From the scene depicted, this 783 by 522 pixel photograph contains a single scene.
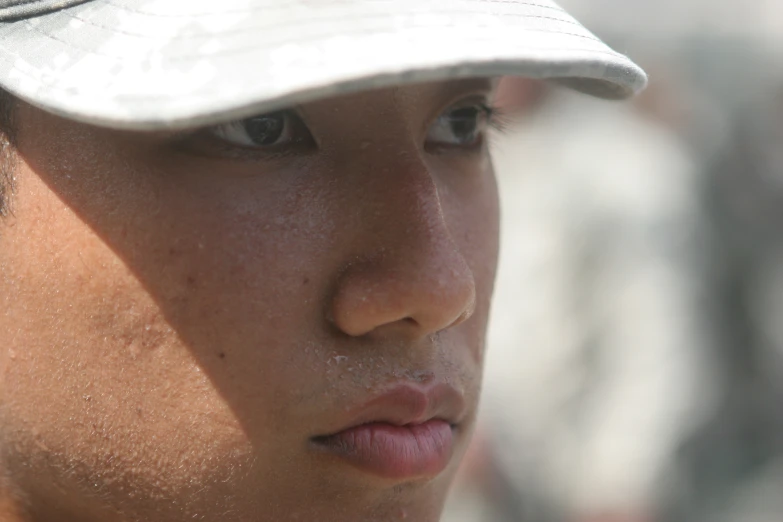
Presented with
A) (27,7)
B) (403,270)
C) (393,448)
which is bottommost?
(393,448)

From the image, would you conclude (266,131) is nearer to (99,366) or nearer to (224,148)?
(224,148)

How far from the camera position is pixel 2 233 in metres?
1.74

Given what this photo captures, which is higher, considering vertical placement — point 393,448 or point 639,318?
point 393,448

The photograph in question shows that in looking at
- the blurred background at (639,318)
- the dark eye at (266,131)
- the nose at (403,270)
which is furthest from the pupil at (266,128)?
the blurred background at (639,318)

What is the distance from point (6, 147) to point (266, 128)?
0.39 m

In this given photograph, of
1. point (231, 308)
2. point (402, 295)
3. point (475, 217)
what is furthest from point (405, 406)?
point (475, 217)

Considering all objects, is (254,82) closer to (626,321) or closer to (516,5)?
(516,5)

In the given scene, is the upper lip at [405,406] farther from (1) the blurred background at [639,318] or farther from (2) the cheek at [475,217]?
(1) the blurred background at [639,318]

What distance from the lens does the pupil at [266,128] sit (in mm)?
1629

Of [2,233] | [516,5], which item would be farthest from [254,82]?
[2,233]

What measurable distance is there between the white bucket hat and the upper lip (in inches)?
18.8

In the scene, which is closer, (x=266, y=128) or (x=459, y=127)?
(x=266, y=128)

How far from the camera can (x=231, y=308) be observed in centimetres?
159

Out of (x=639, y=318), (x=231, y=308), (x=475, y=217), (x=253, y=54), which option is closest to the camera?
(x=253, y=54)
